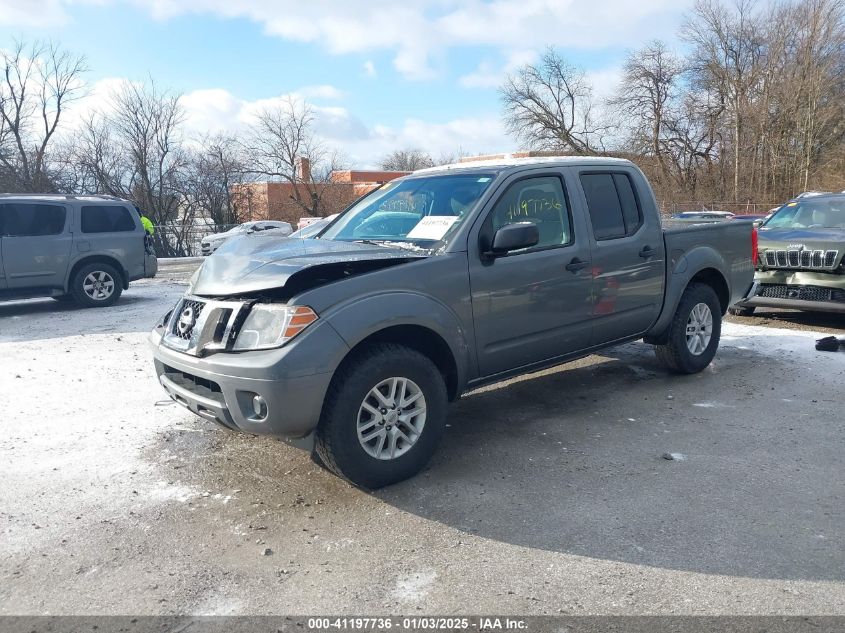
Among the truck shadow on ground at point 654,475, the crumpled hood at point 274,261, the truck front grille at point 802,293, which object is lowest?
the truck shadow on ground at point 654,475

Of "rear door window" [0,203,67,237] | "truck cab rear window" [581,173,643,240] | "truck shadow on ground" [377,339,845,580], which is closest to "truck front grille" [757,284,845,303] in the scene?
"truck shadow on ground" [377,339,845,580]

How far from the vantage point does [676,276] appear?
18.4 ft

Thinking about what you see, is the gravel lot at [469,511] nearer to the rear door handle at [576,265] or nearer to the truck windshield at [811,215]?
the rear door handle at [576,265]

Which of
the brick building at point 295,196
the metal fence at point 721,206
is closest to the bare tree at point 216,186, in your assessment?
the brick building at point 295,196

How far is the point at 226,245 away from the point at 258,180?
3825 centimetres

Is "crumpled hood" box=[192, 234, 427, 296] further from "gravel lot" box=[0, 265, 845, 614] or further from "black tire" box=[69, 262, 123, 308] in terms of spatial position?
"black tire" box=[69, 262, 123, 308]

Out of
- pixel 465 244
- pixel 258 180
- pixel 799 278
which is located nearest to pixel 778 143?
pixel 258 180

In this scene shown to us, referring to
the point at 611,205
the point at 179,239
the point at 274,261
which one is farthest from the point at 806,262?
the point at 179,239

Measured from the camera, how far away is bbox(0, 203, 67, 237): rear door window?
1031 cm

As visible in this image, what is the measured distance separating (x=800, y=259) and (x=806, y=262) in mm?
79

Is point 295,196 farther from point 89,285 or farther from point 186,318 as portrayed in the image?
point 186,318

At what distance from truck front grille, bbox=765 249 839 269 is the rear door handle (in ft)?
14.8

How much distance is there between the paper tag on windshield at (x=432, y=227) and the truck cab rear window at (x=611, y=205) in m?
1.28

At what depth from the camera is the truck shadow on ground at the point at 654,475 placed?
3.16m
